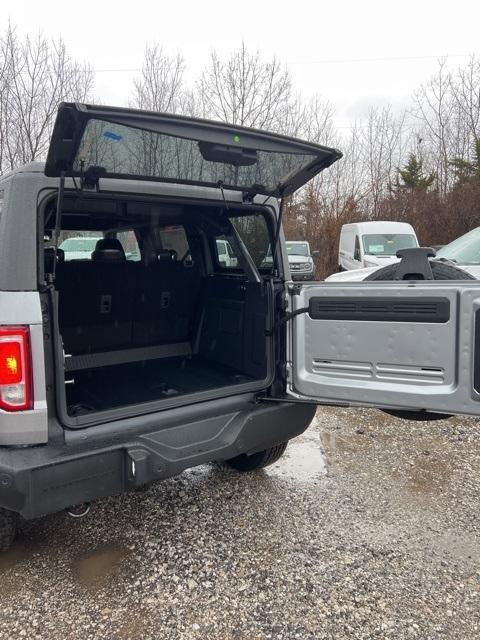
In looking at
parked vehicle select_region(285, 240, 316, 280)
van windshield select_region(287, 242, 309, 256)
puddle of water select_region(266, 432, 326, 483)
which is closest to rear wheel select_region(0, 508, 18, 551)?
puddle of water select_region(266, 432, 326, 483)

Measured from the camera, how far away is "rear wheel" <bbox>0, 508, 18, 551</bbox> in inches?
104

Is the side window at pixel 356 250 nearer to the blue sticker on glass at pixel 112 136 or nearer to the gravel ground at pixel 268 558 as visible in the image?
the gravel ground at pixel 268 558

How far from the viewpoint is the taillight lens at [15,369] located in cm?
232

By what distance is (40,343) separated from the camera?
94.3 inches

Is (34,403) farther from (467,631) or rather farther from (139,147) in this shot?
(467,631)

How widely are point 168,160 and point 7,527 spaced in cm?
204

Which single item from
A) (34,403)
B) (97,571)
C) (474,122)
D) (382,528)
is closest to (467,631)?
(382,528)

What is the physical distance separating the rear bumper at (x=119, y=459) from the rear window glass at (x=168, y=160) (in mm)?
1311

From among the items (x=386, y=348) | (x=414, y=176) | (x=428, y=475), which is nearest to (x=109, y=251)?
(x=386, y=348)

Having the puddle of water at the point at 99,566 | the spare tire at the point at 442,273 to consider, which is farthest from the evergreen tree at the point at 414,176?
the puddle of water at the point at 99,566

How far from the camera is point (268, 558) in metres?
2.86

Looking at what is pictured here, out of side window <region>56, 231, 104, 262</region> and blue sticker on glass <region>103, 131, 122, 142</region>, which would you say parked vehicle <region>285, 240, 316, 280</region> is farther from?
blue sticker on glass <region>103, 131, 122, 142</region>

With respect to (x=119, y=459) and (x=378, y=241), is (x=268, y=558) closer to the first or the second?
(x=119, y=459)

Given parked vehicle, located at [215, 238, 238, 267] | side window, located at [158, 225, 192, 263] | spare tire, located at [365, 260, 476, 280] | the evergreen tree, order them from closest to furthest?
spare tire, located at [365, 260, 476, 280] → parked vehicle, located at [215, 238, 238, 267] → side window, located at [158, 225, 192, 263] → the evergreen tree
